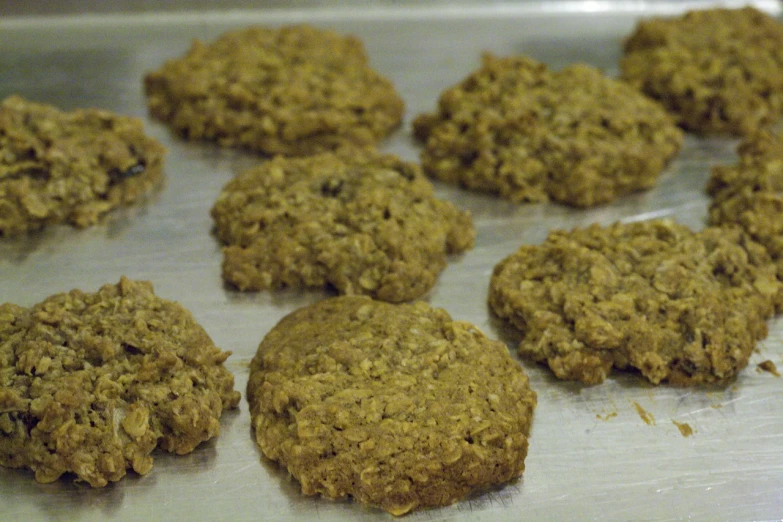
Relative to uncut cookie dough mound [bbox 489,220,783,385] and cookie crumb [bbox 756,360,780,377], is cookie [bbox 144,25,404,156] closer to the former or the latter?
uncut cookie dough mound [bbox 489,220,783,385]

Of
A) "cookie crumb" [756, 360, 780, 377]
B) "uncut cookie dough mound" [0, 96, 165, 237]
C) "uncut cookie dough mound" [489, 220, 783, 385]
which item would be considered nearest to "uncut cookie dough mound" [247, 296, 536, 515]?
"uncut cookie dough mound" [489, 220, 783, 385]

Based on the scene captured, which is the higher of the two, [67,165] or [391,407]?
[67,165]

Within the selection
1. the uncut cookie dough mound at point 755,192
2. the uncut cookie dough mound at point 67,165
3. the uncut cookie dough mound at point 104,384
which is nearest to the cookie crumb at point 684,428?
the uncut cookie dough mound at point 755,192

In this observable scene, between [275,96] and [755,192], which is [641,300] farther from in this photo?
[275,96]

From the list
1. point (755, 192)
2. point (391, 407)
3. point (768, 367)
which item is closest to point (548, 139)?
point (755, 192)

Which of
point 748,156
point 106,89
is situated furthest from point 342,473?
point 106,89

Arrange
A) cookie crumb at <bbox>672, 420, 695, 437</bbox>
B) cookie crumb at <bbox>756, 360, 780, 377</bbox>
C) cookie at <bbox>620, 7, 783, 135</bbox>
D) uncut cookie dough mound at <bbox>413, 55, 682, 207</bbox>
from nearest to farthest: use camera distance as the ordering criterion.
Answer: cookie crumb at <bbox>672, 420, 695, 437</bbox> → cookie crumb at <bbox>756, 360, 780, 377</bbox> → uncut cookie dough mound at <bbox>413, 55, 682, 207</bbox> → cookie at <bbox>620, 7, 783, 135</bbox>

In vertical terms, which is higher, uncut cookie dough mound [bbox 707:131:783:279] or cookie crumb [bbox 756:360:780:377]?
uncut cookie dough mound [bbox 707:131:783:279]
